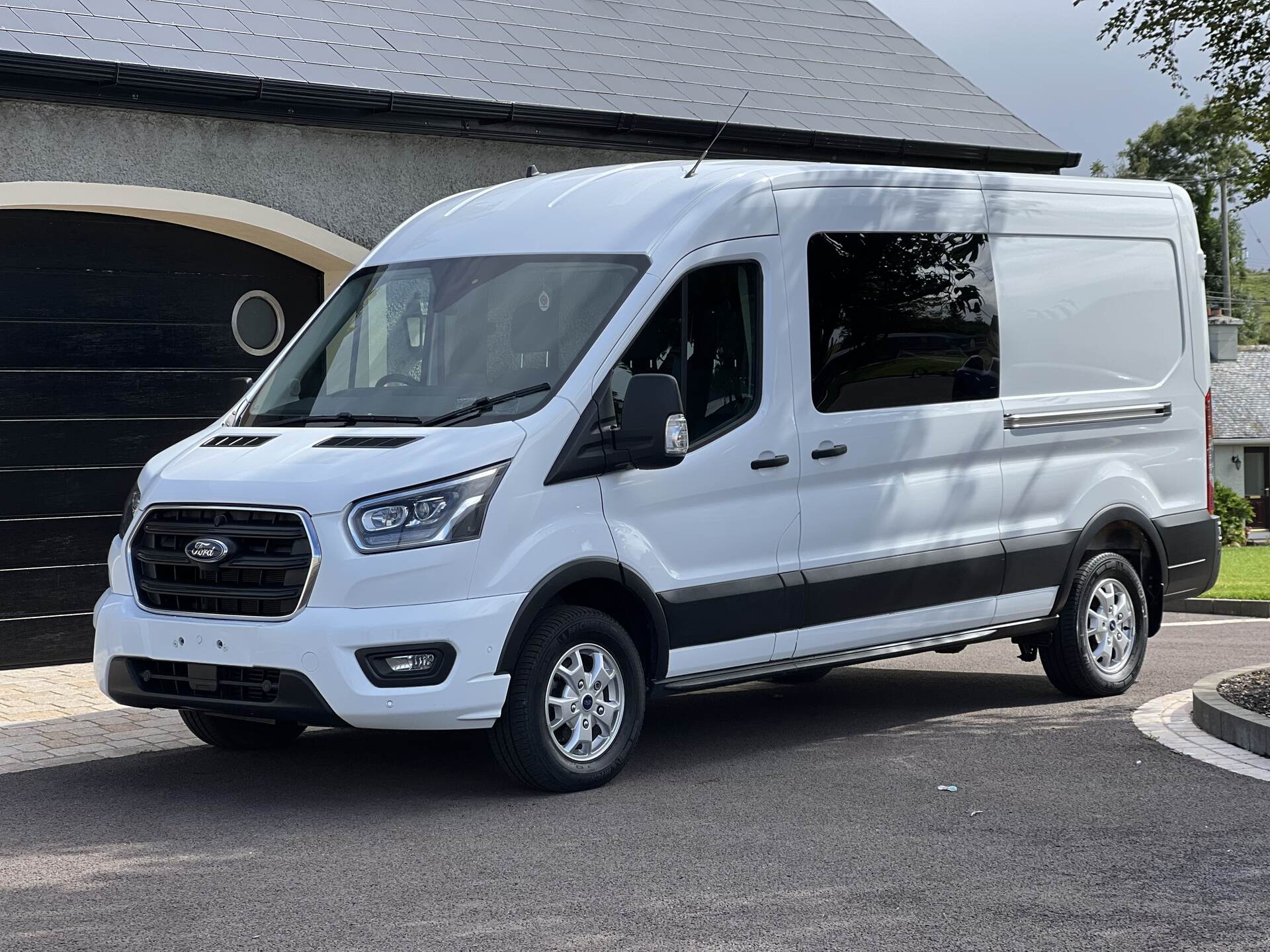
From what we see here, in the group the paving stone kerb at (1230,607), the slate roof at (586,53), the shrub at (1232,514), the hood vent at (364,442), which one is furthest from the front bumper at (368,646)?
the shrub at (1232,514)

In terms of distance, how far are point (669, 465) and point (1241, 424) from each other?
53.8m

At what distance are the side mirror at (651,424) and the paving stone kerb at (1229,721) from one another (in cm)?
298

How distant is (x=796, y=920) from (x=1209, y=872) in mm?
1528

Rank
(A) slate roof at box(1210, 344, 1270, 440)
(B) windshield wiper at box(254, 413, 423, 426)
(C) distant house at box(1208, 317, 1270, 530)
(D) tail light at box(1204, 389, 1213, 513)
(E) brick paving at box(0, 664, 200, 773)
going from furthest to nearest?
1. (A) slate roof at box(1210, 344, 1270, 440)
2. (C) distant house at box(1208, 317, 1270, 530)
3. (D) tail light at box(1204, 389, 1213, 513)
4. (E) brick paving at box(0, 664, 200, 773)
5. (B) windshield wiper at box(254, 413, 423, 426)

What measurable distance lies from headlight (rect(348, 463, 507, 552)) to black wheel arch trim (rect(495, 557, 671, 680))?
0.38 metres

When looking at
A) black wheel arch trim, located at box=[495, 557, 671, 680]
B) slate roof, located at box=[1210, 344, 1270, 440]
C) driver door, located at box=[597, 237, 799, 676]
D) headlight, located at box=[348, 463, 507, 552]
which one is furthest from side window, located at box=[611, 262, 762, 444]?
slate roof, located at box=[1210, 344, 1270, 440]

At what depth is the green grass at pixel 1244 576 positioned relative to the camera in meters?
17.0

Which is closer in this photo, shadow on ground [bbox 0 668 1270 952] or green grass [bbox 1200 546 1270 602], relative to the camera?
shadow on ground [bbox 0 668 1270 952]

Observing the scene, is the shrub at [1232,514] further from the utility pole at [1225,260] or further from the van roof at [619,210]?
the van roof at [619,210]

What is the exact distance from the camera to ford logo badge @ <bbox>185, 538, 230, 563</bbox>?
6691 millimetres

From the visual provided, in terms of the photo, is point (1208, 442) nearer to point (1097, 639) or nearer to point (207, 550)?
point (1097, 639)

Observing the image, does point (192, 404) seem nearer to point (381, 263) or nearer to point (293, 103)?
point (293, 103)

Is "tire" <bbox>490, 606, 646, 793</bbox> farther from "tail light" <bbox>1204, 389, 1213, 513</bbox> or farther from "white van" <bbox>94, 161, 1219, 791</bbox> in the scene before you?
"tail light" <bbox>1204, 389, 1213, 513</bbox>

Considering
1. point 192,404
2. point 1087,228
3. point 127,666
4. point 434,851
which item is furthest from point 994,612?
point 192,404
